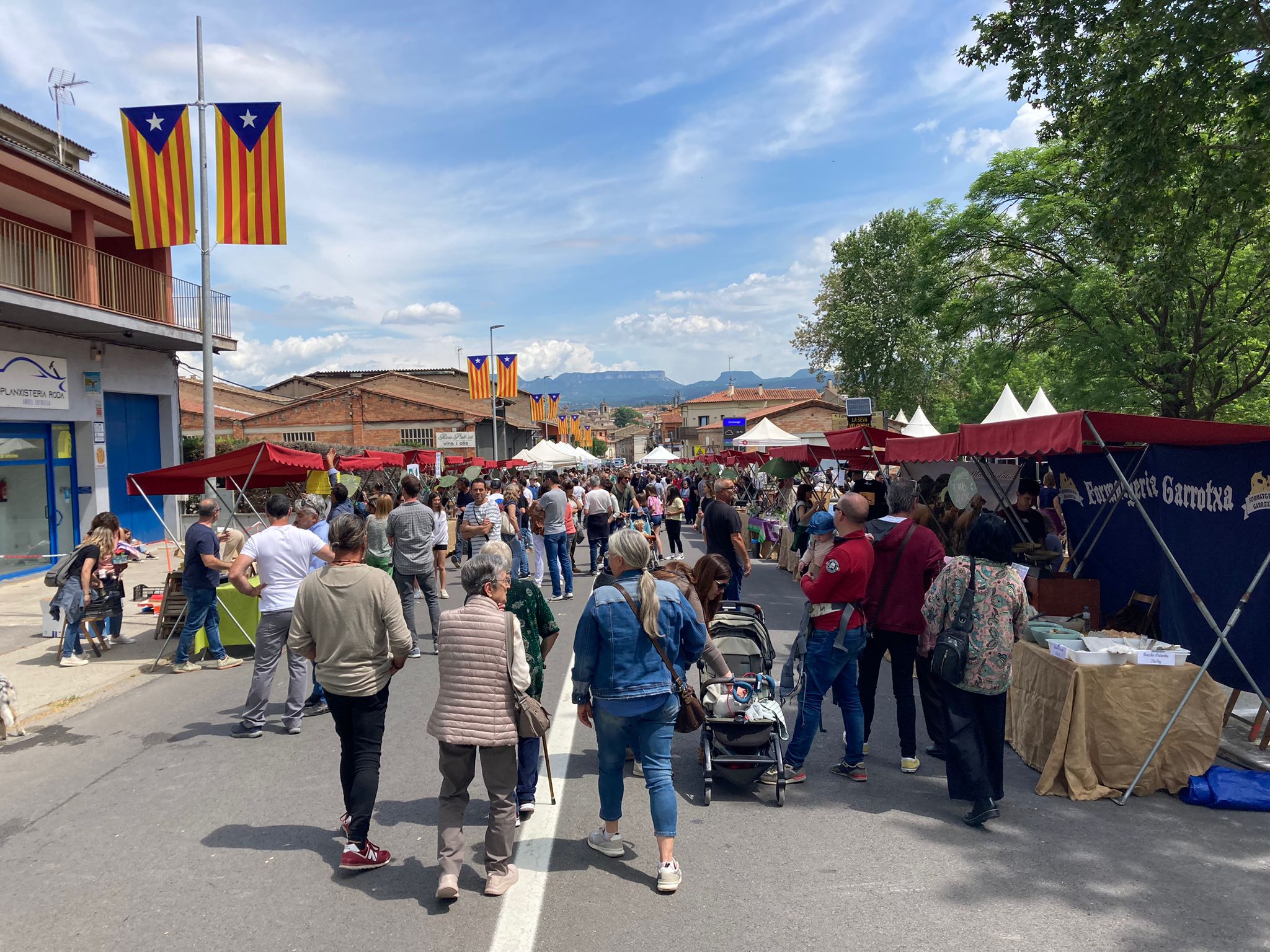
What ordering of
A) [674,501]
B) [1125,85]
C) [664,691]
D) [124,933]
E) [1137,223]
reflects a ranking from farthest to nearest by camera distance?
[674,501], [1137,223], [1125,85], [664,691], [124,933]

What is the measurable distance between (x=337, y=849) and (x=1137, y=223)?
11.1 meters

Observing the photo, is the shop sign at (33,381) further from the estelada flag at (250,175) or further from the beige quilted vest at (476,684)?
the beige quilted vest at (476,684)

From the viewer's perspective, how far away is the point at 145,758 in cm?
598

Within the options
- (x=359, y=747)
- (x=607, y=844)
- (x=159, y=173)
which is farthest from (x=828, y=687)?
(x=159, y=173)

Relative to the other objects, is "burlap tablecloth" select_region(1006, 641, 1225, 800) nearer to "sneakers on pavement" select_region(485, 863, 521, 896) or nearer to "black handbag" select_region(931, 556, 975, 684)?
"black handbag" select_region(931, 556, 975, 684)

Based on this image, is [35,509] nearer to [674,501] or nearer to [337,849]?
[674,501]

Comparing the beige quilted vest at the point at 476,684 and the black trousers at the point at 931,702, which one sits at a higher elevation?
the beige quilted vest at the point at 476,684

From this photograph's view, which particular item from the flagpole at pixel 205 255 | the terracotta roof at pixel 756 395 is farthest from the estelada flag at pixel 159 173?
the terracotta roof at pixel 756 395

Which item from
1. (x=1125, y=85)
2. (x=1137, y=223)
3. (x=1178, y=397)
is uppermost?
(x=1125, y=85)

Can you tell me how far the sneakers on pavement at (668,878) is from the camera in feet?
12.5

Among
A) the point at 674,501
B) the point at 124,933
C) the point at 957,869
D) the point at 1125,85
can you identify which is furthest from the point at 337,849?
the point at 674,501

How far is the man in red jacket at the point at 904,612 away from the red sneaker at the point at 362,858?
309 cm

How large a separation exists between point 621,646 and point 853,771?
2269 millimetres

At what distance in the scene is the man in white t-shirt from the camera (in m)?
6.33
